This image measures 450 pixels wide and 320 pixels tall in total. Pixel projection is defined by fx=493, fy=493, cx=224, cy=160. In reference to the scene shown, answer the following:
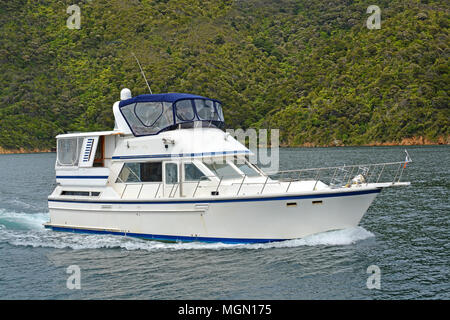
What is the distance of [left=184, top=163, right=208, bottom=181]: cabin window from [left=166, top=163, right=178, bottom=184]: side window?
0.35 m

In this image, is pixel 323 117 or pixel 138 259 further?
pixel 323 117

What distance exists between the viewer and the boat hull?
13.7m

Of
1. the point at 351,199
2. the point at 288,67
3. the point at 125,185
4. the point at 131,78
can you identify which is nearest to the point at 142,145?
the point at 125,185

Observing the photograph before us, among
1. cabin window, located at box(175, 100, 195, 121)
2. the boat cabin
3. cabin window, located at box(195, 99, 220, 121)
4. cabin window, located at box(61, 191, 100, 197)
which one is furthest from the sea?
cabin window, located at box(195, 99, 220, 121)

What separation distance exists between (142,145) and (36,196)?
57.0ft

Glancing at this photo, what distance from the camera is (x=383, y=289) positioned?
11367mm

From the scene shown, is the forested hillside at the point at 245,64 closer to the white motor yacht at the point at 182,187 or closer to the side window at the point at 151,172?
the white motor yacht at the point at 182,187

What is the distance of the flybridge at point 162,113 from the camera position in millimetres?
15969

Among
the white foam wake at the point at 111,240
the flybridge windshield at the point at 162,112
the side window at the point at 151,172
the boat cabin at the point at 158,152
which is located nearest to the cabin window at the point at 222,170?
the boat cabin at the point at 158,152

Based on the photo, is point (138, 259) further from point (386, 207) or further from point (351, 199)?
point (386, 207)

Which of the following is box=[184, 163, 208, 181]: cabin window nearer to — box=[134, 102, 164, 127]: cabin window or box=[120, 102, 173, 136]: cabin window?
box=[120, 102, 173, 136]: cabin window
